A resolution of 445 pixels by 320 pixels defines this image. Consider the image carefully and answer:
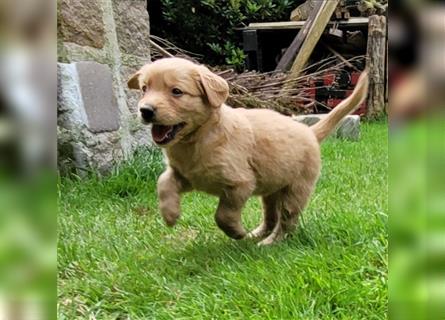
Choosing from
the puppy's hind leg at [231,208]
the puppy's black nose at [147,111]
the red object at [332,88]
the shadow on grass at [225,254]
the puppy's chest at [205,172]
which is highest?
the puppy's black nose at [147,111]

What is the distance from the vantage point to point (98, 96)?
144 inches

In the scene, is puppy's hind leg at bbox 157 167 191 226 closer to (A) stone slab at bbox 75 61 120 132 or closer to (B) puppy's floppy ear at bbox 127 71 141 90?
(B) puppy's floppy ear at bbox 127 71 141 90

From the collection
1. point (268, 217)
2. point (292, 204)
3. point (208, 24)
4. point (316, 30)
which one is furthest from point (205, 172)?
point (316, 30)

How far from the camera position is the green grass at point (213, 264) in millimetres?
1500

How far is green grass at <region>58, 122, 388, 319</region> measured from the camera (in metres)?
1.50

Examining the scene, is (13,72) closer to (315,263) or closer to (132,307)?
(132,307)

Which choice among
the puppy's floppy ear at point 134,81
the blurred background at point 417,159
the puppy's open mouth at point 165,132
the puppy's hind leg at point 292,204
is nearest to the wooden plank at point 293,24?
the puppy's floppy ear at point 134,81

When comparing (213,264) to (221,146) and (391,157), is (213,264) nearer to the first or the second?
(221,146)

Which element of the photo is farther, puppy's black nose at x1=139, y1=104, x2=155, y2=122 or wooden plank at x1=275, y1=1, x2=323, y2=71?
wooden plank at x1=275, y1=1, x2=323, y2=71

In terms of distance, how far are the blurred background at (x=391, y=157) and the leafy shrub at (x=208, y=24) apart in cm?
671

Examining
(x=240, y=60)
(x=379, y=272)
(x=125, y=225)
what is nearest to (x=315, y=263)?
(x=379, y=272)

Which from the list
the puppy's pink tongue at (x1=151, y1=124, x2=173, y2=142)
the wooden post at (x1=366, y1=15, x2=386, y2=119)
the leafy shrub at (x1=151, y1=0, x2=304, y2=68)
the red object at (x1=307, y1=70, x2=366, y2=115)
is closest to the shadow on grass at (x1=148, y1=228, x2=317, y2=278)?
the puppy's pink tongue at (x1=151, y1=124, x2=173, y2=142)

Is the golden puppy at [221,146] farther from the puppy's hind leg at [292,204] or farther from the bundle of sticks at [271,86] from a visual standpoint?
the bundle of sticks at [271,86]

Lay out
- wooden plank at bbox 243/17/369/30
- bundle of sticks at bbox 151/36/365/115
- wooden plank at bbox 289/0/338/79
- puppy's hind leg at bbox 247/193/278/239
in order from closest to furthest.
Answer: puppy's hind leg at bbox 247/193/278/239 < bundle of sticks at bbox 151/36/365/115 < wooden plank at bbox 289/0/338/79 < wooden plank at bbox 243/17/369/30
